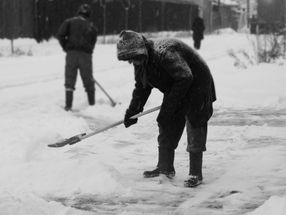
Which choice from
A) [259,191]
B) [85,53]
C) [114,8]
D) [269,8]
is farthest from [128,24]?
[259,191]

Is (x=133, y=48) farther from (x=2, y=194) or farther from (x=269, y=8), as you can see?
(x=269, y=8)

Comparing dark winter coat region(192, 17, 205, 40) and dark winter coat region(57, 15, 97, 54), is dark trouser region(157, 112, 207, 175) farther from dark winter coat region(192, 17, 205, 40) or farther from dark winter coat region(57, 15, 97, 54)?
dark winter coat region(192, 17, 205, 40)

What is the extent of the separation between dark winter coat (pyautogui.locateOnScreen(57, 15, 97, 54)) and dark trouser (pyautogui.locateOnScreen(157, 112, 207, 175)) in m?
4.77

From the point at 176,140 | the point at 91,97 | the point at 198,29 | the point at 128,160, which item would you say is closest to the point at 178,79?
the point at 176,140

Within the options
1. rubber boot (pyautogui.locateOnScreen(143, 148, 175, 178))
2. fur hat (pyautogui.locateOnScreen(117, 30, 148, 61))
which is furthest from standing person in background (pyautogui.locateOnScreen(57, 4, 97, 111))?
fur hat (pyautogui.locateOnScreen(117, 30, 148, 61))

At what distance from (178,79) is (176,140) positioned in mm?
802

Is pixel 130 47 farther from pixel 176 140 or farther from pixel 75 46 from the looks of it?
pixel 75 46

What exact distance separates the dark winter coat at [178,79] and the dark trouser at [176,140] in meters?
0.10

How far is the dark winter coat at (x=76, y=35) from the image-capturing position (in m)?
10.2

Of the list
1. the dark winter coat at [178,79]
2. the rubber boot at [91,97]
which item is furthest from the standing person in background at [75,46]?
the dark winter coat at [178,79]

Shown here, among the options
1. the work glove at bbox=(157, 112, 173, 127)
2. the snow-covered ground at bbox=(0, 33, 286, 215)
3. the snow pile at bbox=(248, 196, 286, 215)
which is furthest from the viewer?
the work glove at bbox=(157, 112, 173, 127)

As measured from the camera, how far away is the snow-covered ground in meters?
4.97

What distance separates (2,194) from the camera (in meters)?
5.02

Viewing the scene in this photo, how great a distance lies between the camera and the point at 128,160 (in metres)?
6.61
